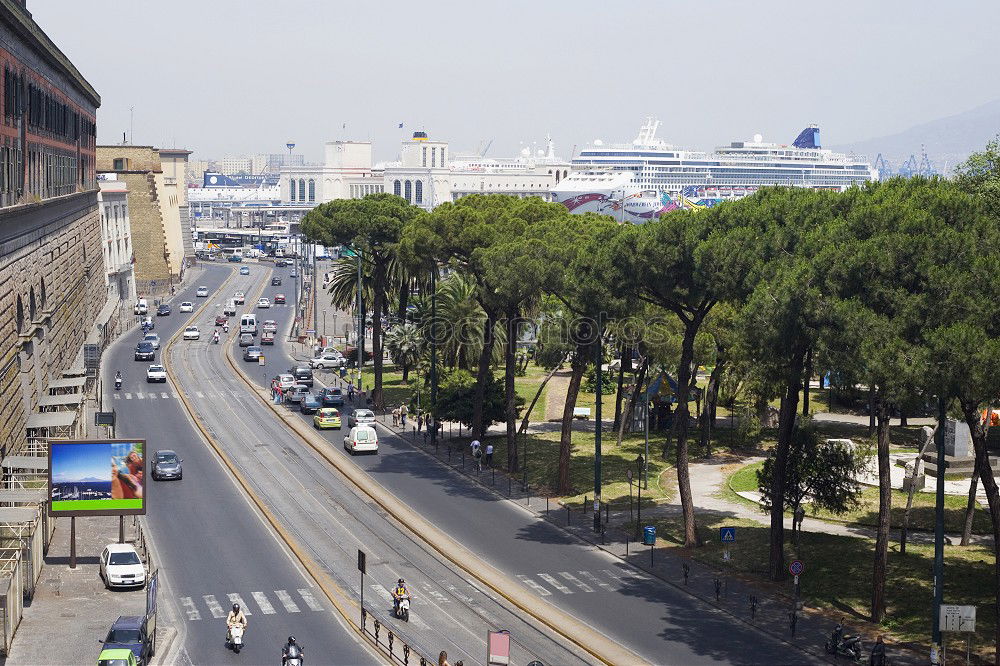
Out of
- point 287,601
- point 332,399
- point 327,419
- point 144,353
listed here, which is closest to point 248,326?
point 144,353

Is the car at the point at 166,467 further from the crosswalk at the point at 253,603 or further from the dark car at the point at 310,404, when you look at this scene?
the crosswalk at the point at 253,603

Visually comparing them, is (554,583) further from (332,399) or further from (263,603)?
(332,399)

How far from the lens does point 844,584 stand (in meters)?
37.8

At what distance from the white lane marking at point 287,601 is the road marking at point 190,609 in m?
2.50

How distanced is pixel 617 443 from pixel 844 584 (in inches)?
1026

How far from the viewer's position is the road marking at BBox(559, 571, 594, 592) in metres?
38.7

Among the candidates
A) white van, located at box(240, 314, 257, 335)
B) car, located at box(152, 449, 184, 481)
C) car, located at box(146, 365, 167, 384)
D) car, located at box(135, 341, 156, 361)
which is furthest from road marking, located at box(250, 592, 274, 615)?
white van, located at box(240, 314, 257, 335)

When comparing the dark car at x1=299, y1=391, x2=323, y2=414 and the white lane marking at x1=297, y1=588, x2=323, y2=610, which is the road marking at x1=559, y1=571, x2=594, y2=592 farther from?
the dark car at x1=299, y1=391, x2=323, y2=414

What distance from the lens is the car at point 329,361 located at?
96562 millimetres

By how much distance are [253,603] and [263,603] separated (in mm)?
308

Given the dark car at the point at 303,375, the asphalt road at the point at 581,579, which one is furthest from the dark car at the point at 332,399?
the asphalt road at the point at 581,579

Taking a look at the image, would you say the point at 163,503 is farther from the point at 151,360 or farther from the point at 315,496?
the point at 151,360

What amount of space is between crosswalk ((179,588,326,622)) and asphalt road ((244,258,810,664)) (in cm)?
674

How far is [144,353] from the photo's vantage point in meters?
98.6
